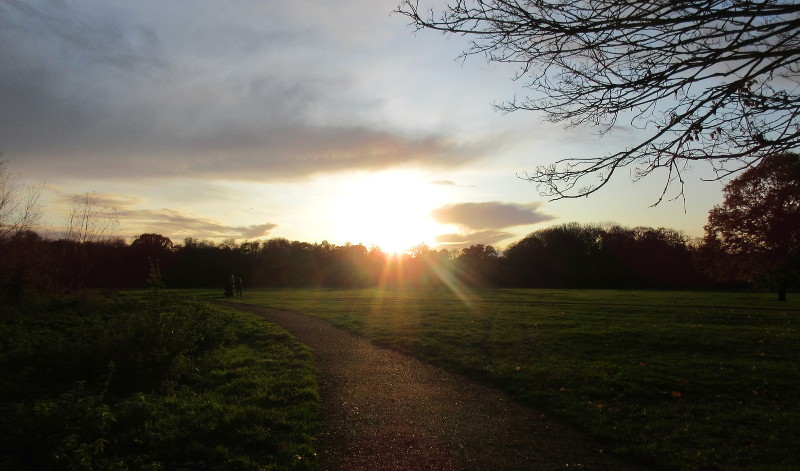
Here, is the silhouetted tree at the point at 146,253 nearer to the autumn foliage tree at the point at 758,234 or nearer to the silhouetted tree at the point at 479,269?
the silhouetted tree at the point at 479,269

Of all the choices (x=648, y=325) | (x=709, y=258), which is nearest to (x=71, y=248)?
(x=648, y=325)

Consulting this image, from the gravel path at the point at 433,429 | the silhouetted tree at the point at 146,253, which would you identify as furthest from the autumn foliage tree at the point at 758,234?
the silhouetted tree at the point at 146,253

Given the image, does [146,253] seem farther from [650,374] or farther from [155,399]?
[650,374]

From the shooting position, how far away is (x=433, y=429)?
5.80 metres

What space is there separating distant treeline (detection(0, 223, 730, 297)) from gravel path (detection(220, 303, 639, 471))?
5450 centimetres

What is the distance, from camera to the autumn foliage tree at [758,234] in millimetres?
26562

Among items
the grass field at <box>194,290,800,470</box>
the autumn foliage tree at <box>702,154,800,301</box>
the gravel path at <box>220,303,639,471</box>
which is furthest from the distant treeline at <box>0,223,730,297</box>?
the gravel path at <box>220,303,639,471</box>

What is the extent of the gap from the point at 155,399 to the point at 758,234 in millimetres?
33084

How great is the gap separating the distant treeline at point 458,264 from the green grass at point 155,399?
5097 cm

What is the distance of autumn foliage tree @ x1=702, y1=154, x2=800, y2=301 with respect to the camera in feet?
87.1

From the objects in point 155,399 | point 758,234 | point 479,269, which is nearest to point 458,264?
point 479,269

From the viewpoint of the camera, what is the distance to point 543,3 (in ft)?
15.4

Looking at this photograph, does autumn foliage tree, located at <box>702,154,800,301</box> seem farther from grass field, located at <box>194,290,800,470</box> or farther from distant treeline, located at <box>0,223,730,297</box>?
distant treeline, located at <box>0,223,730,297</box>

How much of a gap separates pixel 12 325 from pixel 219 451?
1095 centimetres
